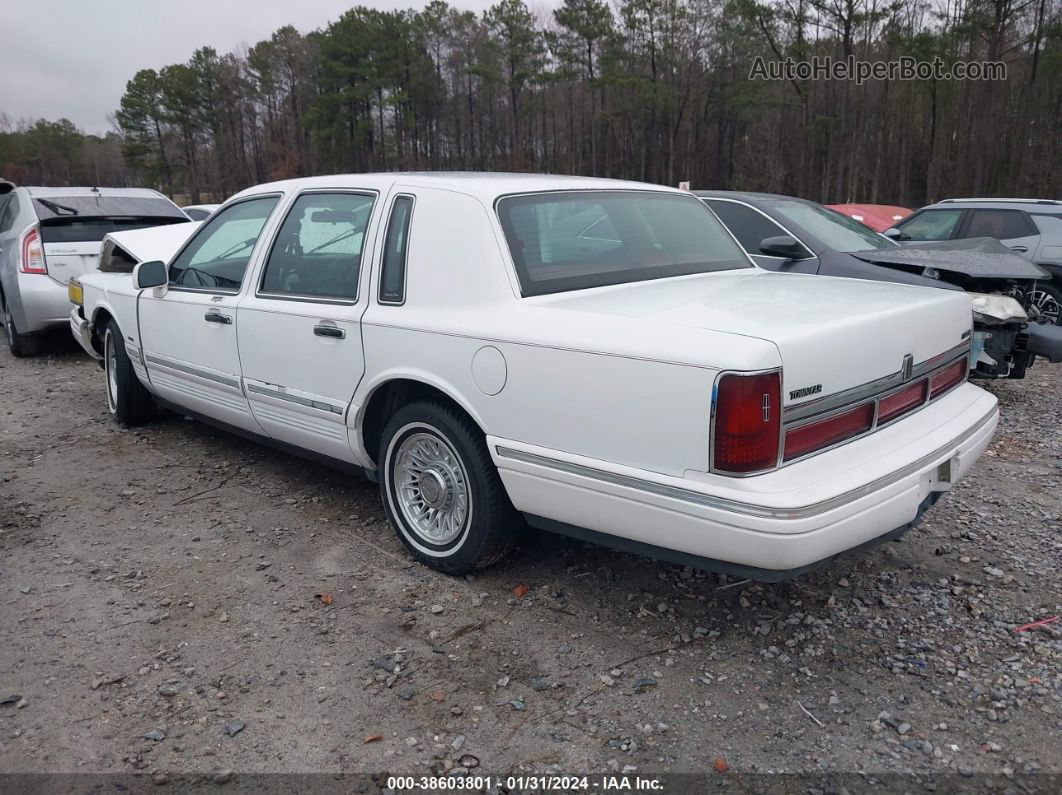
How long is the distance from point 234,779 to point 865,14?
38.7 metres

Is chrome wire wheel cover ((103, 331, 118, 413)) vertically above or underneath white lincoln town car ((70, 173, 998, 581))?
underneath

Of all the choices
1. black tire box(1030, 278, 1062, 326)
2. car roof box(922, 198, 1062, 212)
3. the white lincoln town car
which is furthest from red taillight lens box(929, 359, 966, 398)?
car roof box(922, 198, 1062, 212)

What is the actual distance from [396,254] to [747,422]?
177 cm

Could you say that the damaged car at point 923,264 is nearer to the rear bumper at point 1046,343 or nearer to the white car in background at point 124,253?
the rear bumper at point 1046,343

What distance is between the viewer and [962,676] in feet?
9.09

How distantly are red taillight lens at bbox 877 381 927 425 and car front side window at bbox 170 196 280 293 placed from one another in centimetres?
306

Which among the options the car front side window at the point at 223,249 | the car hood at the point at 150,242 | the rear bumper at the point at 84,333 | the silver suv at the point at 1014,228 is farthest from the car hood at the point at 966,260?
the rear bumper at the point at 84,333

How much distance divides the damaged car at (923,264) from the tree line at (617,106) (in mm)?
26915

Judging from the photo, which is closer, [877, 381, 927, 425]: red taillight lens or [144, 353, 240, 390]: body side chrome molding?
[877, 381, 927, 425]: red taillight lens

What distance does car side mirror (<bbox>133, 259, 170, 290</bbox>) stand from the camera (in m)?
4.70

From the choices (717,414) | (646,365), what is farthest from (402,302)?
(717,414)

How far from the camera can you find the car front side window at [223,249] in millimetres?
4410

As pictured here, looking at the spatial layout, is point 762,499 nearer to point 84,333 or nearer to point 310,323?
point 310,323

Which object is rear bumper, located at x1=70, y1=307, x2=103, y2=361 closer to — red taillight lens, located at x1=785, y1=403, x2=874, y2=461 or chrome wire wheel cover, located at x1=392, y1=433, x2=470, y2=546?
chrome wire wheel cover, located at x1=392, y1=433, x2=470, y2=546
